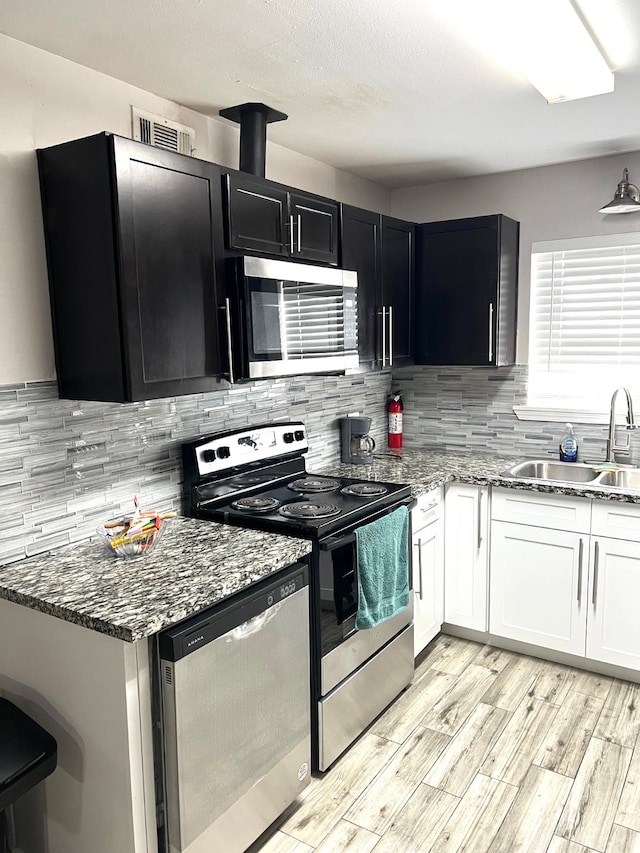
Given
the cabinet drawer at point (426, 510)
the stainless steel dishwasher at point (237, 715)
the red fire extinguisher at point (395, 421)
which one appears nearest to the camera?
the stainless steel dishwasher at point (237, 715)

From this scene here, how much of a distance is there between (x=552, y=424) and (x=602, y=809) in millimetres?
1891

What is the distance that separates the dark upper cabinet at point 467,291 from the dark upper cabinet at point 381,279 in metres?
0.09

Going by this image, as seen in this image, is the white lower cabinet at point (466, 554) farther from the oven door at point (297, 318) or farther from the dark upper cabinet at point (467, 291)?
the oven door at point (297, 318)

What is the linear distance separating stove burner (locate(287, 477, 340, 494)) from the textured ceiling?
5.02ft

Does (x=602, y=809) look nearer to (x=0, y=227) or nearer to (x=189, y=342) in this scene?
(x=189, y=342)

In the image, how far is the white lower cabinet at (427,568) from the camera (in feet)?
9.67

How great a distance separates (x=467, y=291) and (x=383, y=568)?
1.62 m

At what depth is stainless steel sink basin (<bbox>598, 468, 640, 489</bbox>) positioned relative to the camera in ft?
10.4

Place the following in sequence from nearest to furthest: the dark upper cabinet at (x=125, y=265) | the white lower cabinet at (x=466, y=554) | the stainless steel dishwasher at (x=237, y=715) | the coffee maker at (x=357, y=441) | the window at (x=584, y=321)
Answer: the stainless steel dishwasher at (x=237, y=715)
the dark upper cabinet at (x=125, y=265)
the white lower cabinet at (x=466, y=554)
the window at (x=584, y=321)
the coffee maker at (x=357, y=441)

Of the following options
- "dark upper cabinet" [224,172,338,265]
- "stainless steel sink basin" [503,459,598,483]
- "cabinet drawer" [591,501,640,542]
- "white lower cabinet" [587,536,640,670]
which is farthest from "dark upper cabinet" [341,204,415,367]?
"white lower cabinet" [587,536,640,670]

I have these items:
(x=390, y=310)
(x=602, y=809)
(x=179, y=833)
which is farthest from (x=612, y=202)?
(x=179, y=833)

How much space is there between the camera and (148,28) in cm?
183

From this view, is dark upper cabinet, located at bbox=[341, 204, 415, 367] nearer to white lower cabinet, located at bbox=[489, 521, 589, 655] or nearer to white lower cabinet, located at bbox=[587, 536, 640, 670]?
white lower cabinet, located at bbox=[489, 521, 589, 655]

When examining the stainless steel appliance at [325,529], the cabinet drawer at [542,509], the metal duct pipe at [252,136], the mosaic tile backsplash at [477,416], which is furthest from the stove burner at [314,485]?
the metal duct pipe at [252,136]
